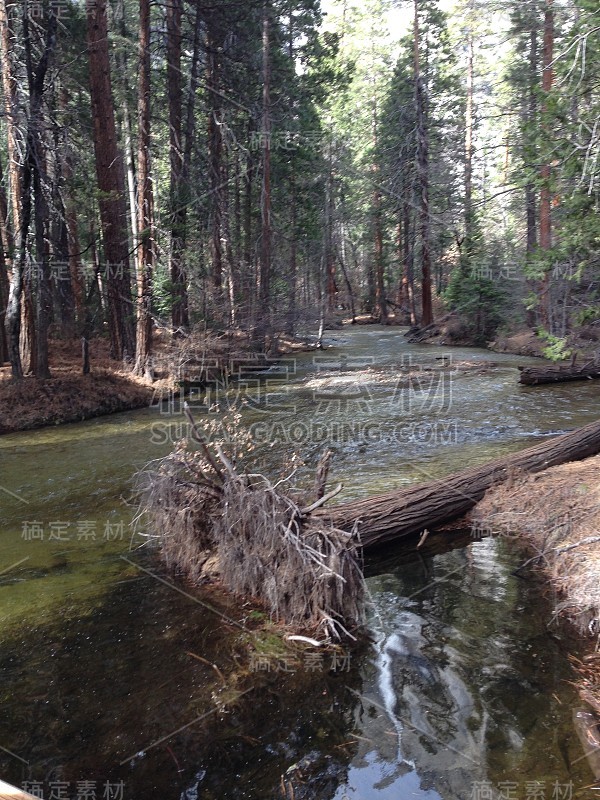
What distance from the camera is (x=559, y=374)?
16.1 meters

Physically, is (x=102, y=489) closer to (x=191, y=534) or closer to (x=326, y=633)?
(x=191, y=534)

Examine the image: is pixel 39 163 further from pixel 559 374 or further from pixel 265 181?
pixel 559 374

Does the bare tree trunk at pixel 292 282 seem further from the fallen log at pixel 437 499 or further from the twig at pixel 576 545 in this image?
the twig at pixel 576 545

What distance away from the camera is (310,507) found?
5.23 m

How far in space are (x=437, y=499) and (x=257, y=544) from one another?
248 cm

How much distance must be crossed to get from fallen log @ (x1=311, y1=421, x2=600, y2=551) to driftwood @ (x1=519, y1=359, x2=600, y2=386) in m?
7.50

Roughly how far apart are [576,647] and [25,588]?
4839mm

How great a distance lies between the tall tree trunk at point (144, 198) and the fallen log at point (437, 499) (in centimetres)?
1059

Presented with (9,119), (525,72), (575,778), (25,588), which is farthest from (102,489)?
(525,72)

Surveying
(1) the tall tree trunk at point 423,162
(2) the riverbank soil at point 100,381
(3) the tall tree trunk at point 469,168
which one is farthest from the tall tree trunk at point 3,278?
(1) the tall tree trunk at point 423,162

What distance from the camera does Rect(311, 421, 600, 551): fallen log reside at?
6.11 metres

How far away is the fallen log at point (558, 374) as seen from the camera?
622 inches

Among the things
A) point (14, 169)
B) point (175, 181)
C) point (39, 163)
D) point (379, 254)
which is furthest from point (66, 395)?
point (379, 254)

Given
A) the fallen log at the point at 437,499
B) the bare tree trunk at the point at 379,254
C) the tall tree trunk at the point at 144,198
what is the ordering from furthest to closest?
1. the bare tree trunk at the point at 379,254
2. the tall tree trunk at the point at 144,198
3. the fallen log at the point at 437,499
